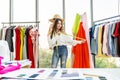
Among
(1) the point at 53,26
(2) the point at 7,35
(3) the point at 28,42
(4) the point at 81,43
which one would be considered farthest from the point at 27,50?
(4) the point at 81,43

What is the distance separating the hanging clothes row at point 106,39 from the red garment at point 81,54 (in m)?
0.59

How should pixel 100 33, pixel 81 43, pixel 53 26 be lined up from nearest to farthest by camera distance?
pixel 81 43 → pixel 53 26 → pixel 100 33

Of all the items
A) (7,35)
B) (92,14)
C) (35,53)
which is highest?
(92,14)

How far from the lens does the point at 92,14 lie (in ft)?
21.6

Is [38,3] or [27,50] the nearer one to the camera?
[27,50]

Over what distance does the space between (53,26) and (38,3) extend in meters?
2.64

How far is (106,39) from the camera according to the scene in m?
4.68

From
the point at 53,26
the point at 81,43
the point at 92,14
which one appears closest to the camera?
the point at 81,43

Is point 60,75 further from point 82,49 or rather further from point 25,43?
point 25,43

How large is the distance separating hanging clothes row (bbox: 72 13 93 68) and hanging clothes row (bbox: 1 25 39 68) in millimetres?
1029

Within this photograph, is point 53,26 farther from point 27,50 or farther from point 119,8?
point 119,8

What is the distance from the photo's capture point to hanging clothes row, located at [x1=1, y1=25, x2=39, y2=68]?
5016mm

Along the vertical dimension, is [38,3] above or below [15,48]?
above

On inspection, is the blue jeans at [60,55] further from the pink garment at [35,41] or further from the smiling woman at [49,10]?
the smiling woman at [49,10]
